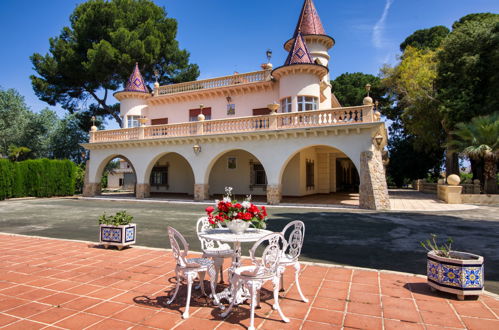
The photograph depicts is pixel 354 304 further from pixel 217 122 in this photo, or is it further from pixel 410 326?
pixel 217 122

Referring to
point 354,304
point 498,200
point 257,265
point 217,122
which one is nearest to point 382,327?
point 354,304

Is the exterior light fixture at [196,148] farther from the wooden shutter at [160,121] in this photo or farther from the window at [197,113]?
the wooden shutter at [160,121]

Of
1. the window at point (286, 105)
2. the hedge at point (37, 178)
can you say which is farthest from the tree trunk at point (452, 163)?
the hedge at point (37, 178)

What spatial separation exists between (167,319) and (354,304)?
238 cm

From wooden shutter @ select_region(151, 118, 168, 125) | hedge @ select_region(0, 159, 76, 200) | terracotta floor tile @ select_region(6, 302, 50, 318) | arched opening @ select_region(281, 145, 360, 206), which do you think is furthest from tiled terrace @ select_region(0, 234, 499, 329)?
hedge @ select_region(0, 159, 76, 200)

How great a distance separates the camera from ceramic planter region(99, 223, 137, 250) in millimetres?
6961

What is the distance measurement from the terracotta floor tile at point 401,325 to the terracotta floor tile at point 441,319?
0.59 feet

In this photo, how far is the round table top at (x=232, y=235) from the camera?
410 cm

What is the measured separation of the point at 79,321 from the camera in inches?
139

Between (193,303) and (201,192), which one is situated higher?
(201,192)

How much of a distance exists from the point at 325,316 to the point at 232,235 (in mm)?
1566

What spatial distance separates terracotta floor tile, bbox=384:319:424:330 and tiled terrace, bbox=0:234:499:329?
1 centimetres

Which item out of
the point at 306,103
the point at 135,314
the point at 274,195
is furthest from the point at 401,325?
the point at 306,103

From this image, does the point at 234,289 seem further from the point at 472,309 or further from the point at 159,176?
the point at 159,176
